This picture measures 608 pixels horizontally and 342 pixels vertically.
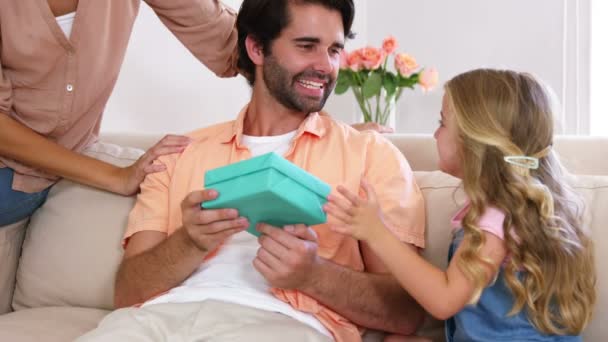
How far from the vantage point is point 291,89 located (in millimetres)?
1855

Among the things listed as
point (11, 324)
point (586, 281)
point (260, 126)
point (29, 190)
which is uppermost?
point (260, 126)

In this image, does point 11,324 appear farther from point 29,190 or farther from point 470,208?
point 470,208

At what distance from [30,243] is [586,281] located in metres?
1.43

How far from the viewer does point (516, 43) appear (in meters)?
3.43

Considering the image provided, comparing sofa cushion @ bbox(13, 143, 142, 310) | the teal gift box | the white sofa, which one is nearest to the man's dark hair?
the white sofa

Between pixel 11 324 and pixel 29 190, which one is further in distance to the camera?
pixel 29 190

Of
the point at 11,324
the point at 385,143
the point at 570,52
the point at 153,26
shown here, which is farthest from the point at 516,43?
the point at 11,324

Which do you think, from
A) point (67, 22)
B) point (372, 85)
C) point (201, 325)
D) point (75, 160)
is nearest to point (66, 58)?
point (67, 22)

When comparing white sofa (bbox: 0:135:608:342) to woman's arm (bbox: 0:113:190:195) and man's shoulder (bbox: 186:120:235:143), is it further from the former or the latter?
man's shoulder (bbox: 186:120:235:143)

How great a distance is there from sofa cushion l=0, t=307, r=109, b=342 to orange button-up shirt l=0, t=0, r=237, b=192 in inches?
13.1

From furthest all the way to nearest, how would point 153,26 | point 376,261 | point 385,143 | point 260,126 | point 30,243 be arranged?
point 153,26
point 30,243
point 260,126
point 385,143
point 376,261

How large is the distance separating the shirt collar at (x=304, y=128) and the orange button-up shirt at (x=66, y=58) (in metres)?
0.39

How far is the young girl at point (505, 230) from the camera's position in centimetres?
143

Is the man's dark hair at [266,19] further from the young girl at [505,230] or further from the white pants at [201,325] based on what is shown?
the white pants at [201,325]
